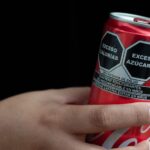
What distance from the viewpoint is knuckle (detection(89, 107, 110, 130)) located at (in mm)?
748

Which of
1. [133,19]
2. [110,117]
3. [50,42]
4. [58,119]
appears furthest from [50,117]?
[50,42]

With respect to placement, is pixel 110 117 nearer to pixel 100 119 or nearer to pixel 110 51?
pixel 100 119

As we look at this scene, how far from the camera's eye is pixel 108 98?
77cm

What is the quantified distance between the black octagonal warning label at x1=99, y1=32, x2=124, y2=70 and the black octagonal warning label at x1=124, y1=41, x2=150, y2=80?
0.06ft

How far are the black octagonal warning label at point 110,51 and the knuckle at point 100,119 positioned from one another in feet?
0.28

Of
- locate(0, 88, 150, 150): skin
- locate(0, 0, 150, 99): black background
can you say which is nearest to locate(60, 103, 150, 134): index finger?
locate(0, 88, 150, 150): skin

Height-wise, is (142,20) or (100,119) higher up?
(142,20)

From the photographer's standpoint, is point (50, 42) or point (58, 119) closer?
point (58, 119)

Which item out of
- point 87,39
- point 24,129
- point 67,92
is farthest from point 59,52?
point 24,129

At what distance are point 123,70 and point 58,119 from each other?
162 mm

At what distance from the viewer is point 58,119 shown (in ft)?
2.58

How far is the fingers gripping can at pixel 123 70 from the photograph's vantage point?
73cm

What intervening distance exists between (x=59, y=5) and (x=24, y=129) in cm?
53

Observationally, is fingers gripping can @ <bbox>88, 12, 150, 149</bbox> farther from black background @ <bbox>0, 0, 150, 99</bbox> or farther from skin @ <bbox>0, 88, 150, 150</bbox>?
black background @ <bbox>0, 0, 150, 99</bbox>
